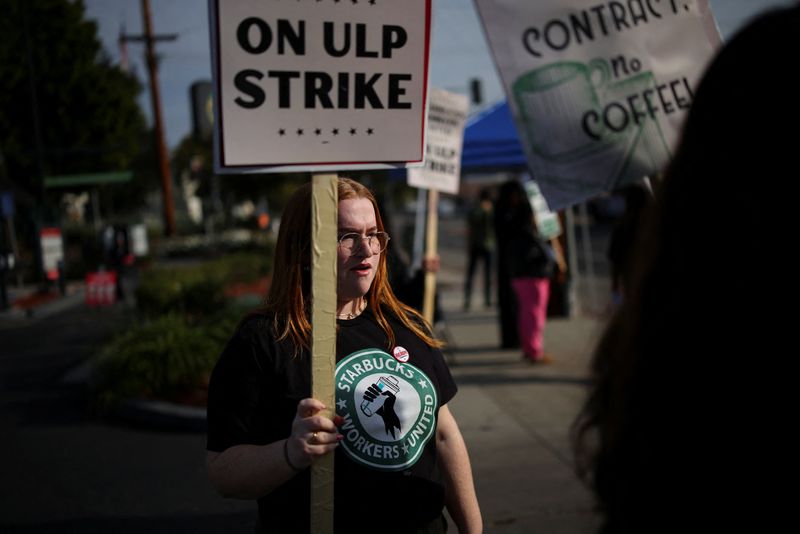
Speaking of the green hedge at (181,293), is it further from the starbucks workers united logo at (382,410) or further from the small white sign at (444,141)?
the starbucks workers united logo at (382,410)

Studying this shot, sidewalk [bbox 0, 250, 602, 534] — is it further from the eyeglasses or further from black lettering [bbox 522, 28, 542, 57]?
the eyeglasses

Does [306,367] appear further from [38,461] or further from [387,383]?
[38,461]

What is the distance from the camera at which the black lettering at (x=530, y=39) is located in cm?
340

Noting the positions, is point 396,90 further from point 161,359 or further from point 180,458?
point 161,359

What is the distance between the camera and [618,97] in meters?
3.45

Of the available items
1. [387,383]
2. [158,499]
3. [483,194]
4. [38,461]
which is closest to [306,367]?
[387,383]

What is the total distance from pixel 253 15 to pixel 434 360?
1027 mm

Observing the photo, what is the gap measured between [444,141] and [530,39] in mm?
3498

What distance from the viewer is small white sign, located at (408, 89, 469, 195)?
677cm

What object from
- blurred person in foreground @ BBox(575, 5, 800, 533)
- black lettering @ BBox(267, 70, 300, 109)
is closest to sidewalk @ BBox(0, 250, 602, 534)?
black lettering @ BBox(267, 70, 300, 109)

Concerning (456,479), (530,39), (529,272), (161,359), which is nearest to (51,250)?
(161,359)

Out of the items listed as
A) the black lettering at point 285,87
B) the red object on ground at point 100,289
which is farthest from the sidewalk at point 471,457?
the red object on ground at point 100,289

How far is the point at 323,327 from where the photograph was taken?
1.84 metres

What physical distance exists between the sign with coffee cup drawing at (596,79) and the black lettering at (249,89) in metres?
1.82
